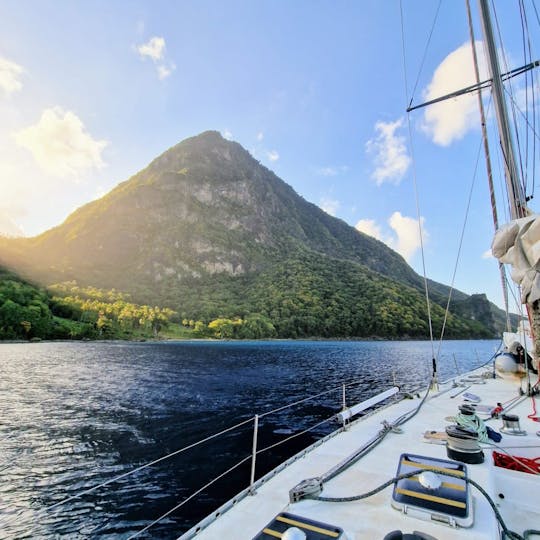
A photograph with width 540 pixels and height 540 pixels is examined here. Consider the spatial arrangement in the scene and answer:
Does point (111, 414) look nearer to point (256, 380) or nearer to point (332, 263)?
point (256, 380)

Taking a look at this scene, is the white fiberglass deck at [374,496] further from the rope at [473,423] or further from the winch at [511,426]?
the rope at [473,423]

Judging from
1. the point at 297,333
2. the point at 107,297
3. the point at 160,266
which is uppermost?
the point at 160,266

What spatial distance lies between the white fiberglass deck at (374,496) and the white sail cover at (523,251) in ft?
10.2

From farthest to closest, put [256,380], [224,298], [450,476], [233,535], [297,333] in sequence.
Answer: [224,298]
[297,333]
[256,380]
[450,476]
[233,535]

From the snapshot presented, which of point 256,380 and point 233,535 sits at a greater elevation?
point 233,535

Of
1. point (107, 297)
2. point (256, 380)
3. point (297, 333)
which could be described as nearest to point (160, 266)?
point (107, 297)

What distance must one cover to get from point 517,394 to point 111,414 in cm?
1917

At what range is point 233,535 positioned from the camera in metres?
3.05

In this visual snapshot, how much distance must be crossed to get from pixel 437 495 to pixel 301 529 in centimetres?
151

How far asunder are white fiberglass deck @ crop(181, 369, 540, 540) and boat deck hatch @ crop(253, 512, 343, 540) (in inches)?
12.3

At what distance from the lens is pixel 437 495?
3.12m

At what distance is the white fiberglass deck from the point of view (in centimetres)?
291

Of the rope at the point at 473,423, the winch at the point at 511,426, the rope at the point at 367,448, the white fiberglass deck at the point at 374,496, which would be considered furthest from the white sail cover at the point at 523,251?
the rope at the point at 367,448

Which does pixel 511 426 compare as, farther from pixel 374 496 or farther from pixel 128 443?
pixel 128 443
